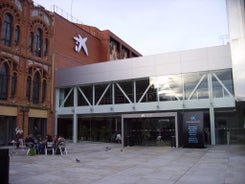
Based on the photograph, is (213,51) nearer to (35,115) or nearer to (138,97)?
(138,97)

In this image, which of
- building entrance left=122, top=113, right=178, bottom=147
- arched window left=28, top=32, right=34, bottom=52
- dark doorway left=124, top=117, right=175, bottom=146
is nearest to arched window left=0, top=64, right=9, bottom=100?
arched window left=28, top=32, right=34, bottom=52

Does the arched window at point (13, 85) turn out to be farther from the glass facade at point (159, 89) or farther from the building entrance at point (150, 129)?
the building entrance at point (150, 129)

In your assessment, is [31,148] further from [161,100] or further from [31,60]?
[31,60]

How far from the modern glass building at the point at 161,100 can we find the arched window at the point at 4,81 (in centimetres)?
737

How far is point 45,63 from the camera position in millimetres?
33438

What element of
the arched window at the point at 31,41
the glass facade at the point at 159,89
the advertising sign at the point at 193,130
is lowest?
the advertising sign at the point at 193,130

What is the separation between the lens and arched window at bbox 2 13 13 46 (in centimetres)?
2856

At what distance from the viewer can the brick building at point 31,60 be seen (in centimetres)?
2844

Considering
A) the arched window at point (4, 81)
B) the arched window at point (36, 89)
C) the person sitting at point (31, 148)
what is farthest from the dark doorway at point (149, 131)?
the arched window at point (4, 81)

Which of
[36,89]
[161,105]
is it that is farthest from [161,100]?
[36,89]

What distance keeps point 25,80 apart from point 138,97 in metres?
12.1

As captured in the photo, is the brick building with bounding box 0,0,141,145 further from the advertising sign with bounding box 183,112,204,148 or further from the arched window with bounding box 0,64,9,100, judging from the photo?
the advertising sign with bounding box 183,112,204,148

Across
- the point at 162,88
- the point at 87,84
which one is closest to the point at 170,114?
the point at 162,88

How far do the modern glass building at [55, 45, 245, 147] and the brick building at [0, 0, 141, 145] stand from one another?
120 inches
